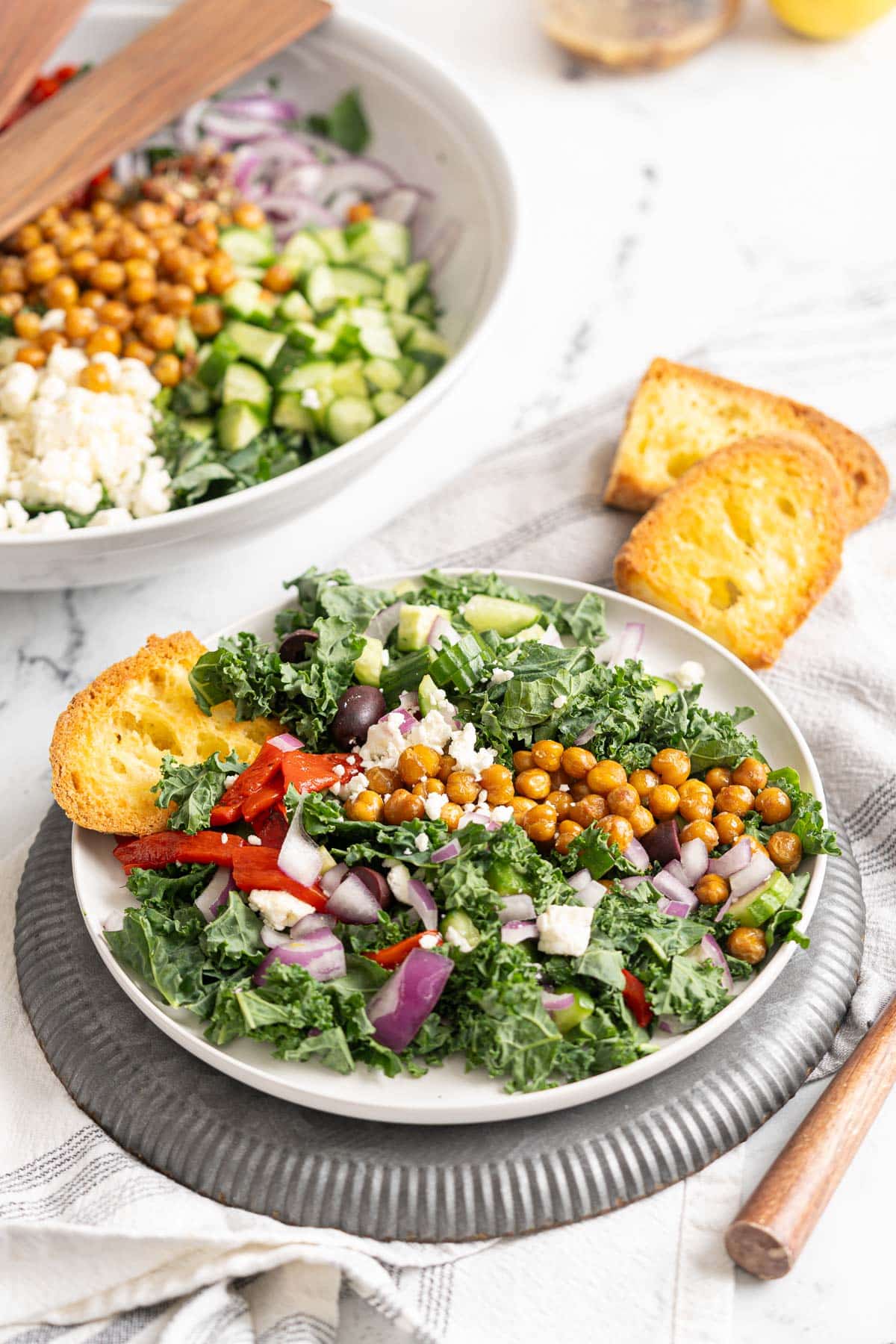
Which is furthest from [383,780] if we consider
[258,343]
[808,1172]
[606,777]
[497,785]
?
[258,343]

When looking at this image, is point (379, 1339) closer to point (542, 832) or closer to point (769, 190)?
point (542, 832)

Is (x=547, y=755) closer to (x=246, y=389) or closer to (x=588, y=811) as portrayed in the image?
(x=588, y=811)

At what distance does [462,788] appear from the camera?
2520 mm

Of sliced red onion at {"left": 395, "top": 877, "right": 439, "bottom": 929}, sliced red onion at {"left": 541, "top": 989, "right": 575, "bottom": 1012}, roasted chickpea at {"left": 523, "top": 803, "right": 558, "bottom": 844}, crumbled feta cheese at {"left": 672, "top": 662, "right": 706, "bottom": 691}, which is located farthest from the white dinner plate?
roasted chickpea at {"left": 523, "top": 803, "right": 558, "bottom": 844}

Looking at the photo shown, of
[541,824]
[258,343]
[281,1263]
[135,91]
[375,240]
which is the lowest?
[281,1263]

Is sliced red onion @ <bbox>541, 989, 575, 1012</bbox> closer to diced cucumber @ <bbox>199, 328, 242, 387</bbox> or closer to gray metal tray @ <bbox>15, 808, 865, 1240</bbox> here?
gray metal tray @ <bbox>15, 808, 865, 1240</bbox>

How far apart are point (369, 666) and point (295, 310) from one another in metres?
1.53

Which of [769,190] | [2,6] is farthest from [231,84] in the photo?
[769,190]

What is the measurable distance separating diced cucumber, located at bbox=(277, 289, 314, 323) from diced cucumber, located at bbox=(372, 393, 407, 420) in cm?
37

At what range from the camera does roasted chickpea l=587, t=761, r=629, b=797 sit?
2576 millimetres

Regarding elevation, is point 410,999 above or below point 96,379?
below

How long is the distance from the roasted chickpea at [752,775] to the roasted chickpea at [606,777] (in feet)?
0.83

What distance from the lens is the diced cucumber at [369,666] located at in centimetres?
277

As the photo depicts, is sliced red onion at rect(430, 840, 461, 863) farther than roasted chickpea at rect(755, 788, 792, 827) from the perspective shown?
No
